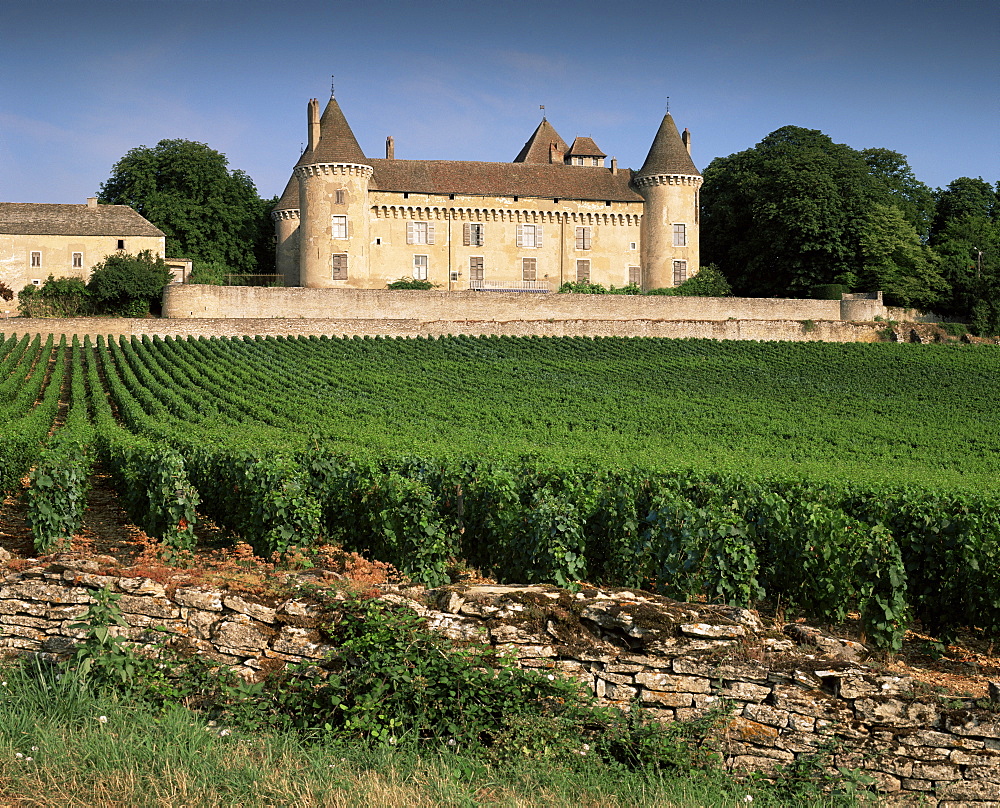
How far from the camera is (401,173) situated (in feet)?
189

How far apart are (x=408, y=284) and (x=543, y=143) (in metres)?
18.0

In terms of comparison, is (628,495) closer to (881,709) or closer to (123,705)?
(881,709)

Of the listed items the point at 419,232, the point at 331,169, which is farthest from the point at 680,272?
the point at 331,169

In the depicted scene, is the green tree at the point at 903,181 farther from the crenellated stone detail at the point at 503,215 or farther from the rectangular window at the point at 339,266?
the rectangular window at the point at 339,266

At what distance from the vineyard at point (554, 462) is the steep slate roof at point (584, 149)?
76.2ft

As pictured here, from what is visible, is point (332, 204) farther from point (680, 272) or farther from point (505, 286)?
point (680, 272)

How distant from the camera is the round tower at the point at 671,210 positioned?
58.1 m

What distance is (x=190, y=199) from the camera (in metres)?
62.3

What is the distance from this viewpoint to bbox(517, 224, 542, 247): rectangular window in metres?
58.9

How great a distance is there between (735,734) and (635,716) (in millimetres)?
727

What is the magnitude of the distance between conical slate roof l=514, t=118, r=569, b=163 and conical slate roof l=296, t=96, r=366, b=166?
1596cm

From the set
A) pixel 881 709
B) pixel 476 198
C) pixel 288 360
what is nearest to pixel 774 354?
pixel 476 198

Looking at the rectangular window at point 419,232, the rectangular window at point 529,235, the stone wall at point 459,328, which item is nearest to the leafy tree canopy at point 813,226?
the stone wall at point 459,328

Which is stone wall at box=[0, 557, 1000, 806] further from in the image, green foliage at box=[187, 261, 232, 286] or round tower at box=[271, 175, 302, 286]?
round tower at box=[271, 175, 302, 286]
